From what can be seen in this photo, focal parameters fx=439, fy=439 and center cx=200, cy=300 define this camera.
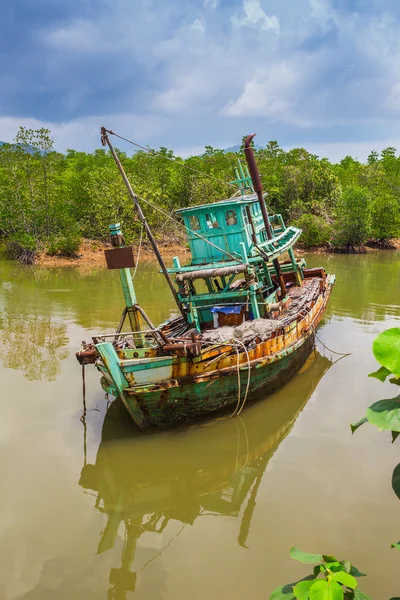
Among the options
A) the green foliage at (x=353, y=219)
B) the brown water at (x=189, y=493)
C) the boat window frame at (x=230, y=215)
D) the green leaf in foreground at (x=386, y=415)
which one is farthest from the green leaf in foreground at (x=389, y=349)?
the green foliage at (x=353, y=219)

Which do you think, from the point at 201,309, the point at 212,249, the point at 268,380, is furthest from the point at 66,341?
the point at 268,380

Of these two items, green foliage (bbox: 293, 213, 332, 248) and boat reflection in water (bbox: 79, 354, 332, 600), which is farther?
green foliage (bbox: 293, 213, 332, 248)

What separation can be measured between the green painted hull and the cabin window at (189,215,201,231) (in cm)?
440

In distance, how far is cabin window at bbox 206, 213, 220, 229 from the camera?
12.1m

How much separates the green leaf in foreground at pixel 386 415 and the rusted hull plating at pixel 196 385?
265 inches

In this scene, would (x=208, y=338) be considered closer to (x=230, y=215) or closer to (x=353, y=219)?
(x=230, y=215)

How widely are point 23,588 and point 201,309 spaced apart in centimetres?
830

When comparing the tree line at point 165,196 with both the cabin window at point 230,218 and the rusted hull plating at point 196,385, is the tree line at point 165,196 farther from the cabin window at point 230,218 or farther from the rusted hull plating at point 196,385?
the rusted hull plating at point 196,385

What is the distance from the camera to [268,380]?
1023cm

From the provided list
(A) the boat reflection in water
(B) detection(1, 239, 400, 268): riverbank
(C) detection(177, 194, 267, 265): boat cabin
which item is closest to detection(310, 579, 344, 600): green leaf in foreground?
(A) the boat reflection in water

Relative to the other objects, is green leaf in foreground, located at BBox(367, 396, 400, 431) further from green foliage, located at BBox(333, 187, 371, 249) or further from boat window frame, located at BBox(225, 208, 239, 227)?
green foliage, located at BBox(333, 187, 371, 249)

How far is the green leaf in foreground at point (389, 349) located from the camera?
1.58 m

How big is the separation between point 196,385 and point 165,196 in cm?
3505

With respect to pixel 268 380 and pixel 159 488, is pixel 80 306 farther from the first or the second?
pixel 159 488
